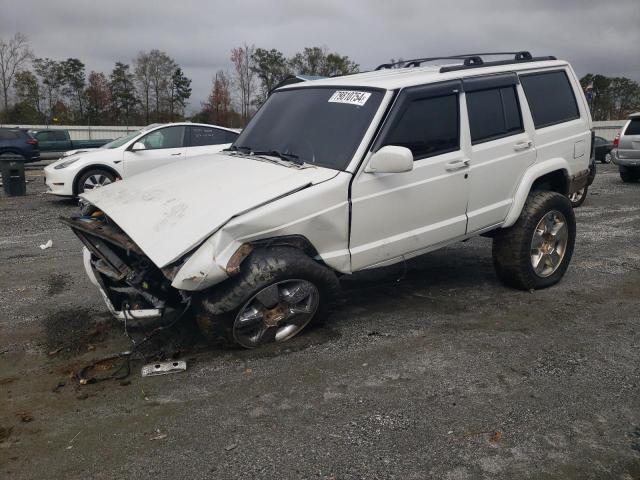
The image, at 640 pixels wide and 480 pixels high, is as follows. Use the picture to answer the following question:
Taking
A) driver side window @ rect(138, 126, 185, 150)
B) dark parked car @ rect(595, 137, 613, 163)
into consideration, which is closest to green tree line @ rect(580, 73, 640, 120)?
dark parked car @ rect(595, 137, 613, 163)

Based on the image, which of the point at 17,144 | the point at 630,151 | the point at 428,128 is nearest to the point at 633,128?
the point at 630,151

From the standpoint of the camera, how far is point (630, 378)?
3.70 meters

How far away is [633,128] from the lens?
13750 millimetres

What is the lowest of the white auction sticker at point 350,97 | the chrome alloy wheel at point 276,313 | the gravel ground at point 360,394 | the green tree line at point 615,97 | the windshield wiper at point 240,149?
the gravel ground at point 360,394

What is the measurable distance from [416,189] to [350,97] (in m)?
0.92

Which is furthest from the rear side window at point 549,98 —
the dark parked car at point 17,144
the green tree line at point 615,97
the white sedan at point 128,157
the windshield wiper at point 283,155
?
the green tree line at point 615,97

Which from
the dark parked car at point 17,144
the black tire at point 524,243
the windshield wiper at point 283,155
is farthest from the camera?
the dark parked car at point 17,144

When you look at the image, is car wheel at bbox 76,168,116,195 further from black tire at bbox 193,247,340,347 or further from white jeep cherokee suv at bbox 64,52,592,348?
black tire at bbox 193,247,340,347

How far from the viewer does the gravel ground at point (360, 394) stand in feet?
9.36

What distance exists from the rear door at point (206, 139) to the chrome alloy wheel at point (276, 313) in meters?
7.56

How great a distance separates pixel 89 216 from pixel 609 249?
616 cm

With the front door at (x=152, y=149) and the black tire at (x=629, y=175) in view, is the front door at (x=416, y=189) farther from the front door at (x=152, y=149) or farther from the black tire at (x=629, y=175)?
the black tire at (x=629, y=175)

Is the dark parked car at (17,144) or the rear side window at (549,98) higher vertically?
Answer: the rear side window at (549,98)

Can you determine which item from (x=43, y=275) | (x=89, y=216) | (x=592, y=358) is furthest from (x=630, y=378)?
(x=43, y=275)
